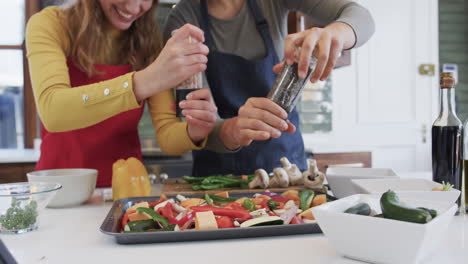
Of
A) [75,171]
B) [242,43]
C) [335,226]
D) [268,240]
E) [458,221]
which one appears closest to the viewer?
[335,226]

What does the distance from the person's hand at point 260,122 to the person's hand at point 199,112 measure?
0.29 feet

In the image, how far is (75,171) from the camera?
1255mm

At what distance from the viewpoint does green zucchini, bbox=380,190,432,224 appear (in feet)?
2.03

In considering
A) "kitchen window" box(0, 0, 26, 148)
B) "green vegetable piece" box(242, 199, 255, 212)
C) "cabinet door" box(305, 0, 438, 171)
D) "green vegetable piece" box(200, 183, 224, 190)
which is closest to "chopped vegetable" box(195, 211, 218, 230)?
"green vegetable piece" box(242, 199, 255, 212)

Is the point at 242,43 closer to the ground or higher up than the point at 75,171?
higher up

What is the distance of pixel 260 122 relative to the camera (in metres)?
1.16

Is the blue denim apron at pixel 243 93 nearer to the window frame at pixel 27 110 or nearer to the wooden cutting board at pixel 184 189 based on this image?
the wooden cutting board at pixel 184 189

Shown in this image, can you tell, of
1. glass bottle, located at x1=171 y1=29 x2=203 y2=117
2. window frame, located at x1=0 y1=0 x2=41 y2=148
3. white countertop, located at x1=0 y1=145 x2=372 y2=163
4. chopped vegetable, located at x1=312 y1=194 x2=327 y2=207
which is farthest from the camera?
window frame, located at x1=0 y1=0 x2=41 y2=148

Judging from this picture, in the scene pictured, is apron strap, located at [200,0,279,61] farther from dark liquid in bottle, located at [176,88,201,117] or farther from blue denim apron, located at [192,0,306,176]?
dark liquid in bottle, located at [176,88,201,117]

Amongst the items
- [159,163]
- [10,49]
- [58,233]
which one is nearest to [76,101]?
[58,233]

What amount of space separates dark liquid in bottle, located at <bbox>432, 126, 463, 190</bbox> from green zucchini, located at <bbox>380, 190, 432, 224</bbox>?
38 cm

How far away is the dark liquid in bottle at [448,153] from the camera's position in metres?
0.96

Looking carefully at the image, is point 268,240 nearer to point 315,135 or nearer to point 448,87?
point 448,87

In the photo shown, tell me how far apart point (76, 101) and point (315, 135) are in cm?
230
